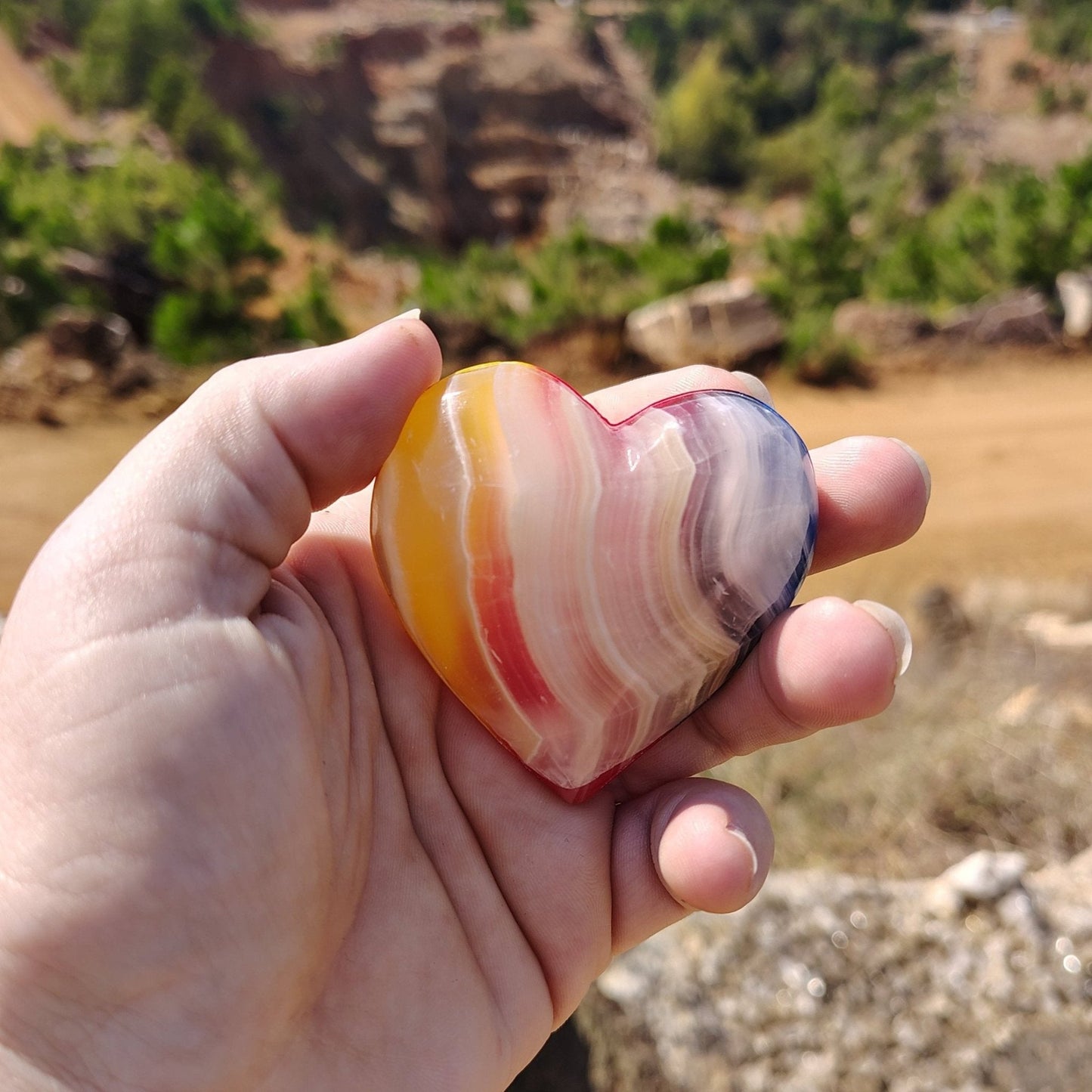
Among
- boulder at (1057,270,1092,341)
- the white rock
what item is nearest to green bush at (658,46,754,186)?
boulder at (1057,270,1092,341)

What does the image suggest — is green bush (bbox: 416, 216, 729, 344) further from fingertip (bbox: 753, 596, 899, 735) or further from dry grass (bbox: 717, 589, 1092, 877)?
fingertip (bbox: 753, 596, 899, 735)

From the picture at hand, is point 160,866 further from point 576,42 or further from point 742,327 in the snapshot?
point 576,42

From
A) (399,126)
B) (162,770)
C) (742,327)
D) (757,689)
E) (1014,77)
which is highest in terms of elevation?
(162,770)

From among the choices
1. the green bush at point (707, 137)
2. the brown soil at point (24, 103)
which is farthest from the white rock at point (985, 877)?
the green bush at point (707, 137)

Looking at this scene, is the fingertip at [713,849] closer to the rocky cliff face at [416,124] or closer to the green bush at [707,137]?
the rocky cliff face at [416,124]

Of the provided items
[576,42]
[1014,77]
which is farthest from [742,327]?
[1014,77]

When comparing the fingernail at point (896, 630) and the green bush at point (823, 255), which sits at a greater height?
the fingernail at point (896, 630)
